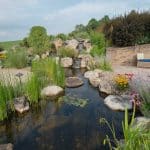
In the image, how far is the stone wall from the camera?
1180cm

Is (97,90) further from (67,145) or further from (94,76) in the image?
(67,145)

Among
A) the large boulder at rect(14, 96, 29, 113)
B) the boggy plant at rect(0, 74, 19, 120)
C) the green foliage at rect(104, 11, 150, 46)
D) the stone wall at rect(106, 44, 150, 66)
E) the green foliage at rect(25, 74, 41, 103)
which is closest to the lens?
the boggy plant at rect(0, 74, 19, 120)

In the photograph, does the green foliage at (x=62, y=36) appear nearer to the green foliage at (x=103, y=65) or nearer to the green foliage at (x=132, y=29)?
the green foliage at (x=132, y=29)

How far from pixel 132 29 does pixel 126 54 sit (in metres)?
1.26

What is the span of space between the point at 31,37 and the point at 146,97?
10.7 metres

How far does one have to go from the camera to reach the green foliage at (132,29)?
12203mm

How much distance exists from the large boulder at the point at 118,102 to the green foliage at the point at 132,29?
631 centimetres

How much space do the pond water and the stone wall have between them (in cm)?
552

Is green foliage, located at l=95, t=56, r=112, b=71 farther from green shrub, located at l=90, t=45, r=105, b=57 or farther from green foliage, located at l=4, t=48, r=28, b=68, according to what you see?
green foliage, located at l=4, t=48, r=28, b=68

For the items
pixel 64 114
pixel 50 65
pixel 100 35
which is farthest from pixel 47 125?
pixel 100 35

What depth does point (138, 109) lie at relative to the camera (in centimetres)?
594

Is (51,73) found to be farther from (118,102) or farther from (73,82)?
(118,102)

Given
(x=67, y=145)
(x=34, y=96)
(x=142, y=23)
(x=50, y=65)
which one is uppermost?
(x=142, y=23)

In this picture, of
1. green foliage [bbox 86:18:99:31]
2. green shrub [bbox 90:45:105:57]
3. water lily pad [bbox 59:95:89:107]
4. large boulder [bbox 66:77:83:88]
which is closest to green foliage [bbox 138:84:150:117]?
water lily pad [bbox 59:95:89:107]
